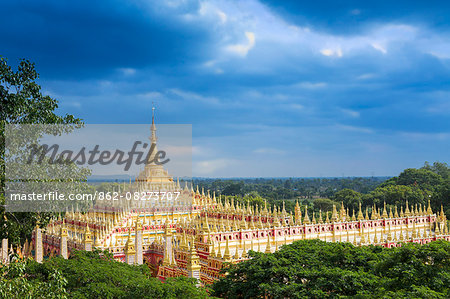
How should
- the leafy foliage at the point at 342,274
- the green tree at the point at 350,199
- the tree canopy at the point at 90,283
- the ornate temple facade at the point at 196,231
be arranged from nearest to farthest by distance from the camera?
1. the tree canopy at the point at 90,283
2. the leafy foliage at the point at 342,274
3. the ornate temple facade at the point at 196,231
4. the green tree at the point at 350,199

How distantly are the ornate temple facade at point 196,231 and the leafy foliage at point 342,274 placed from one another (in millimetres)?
2559

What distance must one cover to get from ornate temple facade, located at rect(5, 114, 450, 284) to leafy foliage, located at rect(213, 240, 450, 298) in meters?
2.56

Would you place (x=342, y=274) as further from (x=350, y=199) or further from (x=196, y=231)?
(x=350, y=199)

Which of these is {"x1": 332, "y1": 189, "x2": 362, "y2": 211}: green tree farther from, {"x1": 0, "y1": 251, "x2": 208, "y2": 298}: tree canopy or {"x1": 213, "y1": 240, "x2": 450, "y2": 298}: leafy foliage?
{"x1": 0, "y1": 251, "x2": 208, "y2": 298}: tree canopy

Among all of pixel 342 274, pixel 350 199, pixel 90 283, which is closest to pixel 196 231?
pixel 90 283

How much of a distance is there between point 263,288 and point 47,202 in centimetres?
797

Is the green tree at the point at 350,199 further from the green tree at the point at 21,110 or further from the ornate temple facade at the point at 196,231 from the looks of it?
the green tree at the point at 21,110

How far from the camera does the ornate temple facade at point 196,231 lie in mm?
21922

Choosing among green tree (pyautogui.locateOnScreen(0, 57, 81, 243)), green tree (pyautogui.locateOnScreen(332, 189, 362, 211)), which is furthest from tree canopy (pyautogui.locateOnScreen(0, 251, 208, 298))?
green tree (pyautogui.locateOnScreen(332, 189, 362, 211))

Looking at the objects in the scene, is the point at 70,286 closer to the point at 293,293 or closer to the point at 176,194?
the point at 293,293

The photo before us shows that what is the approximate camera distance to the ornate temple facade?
863 inches

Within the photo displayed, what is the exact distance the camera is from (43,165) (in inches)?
649

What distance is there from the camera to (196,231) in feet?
82.9

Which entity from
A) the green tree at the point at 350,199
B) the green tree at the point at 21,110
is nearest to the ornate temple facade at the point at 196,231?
the green tree at the point at 21,110
